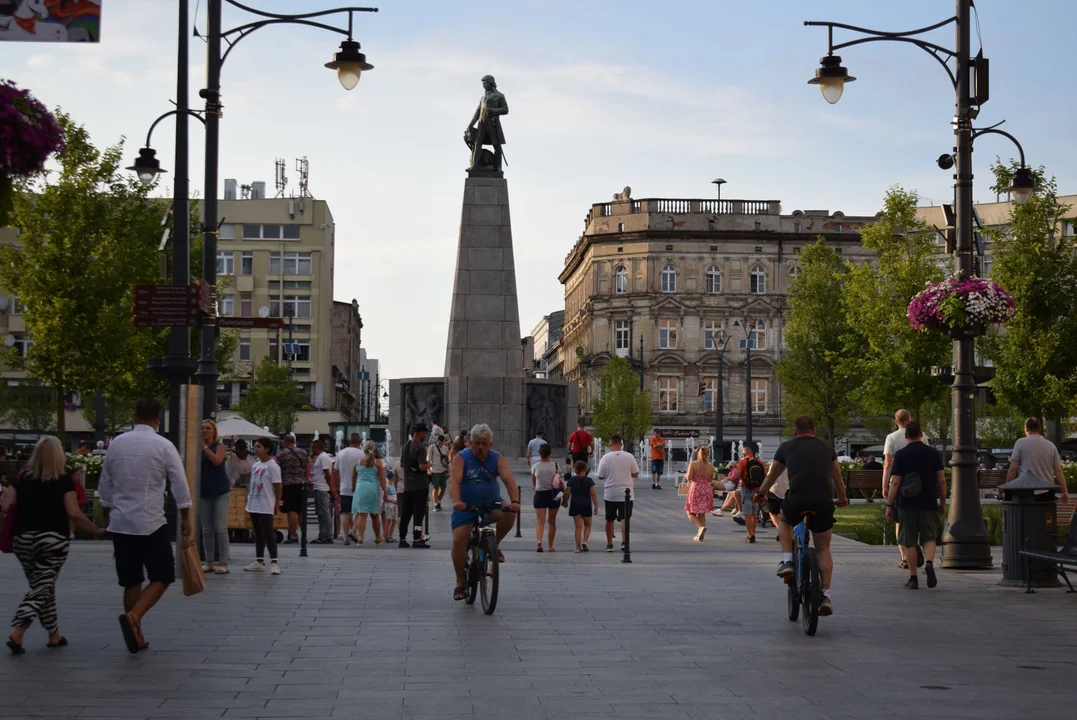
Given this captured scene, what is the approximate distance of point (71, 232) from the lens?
4212 centimetres

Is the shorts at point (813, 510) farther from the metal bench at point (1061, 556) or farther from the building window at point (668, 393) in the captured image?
the building window at point (668, 393)

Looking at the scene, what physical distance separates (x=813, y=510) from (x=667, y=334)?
295 ft

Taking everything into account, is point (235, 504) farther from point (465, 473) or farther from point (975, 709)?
point (975, 709)

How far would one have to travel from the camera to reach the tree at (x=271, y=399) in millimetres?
87375

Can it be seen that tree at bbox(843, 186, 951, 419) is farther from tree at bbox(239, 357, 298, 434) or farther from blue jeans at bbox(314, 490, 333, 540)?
tree at bbox(239, 357, 298, 434)

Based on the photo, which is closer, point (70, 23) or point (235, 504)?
point (70, 23)

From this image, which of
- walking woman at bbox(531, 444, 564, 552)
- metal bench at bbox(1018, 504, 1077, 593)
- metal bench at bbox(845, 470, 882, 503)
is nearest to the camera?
metal bench at bbox(1018, 504, 1077, 593)

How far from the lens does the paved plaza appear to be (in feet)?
28.7

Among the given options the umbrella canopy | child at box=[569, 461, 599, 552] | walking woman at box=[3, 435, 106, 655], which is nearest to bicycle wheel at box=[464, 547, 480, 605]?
walking woman at box=[3, 435, 106, 655]

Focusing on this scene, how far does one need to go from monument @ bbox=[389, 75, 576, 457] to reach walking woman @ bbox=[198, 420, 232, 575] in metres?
21.7

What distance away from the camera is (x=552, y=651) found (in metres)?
11.1

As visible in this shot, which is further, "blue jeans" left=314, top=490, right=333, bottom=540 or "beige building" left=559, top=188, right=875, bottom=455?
"beige building" left=559, top=188, right=875, bottom=455

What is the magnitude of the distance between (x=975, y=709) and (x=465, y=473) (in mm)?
6603

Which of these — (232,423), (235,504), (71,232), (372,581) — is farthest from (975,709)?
(71,232)
